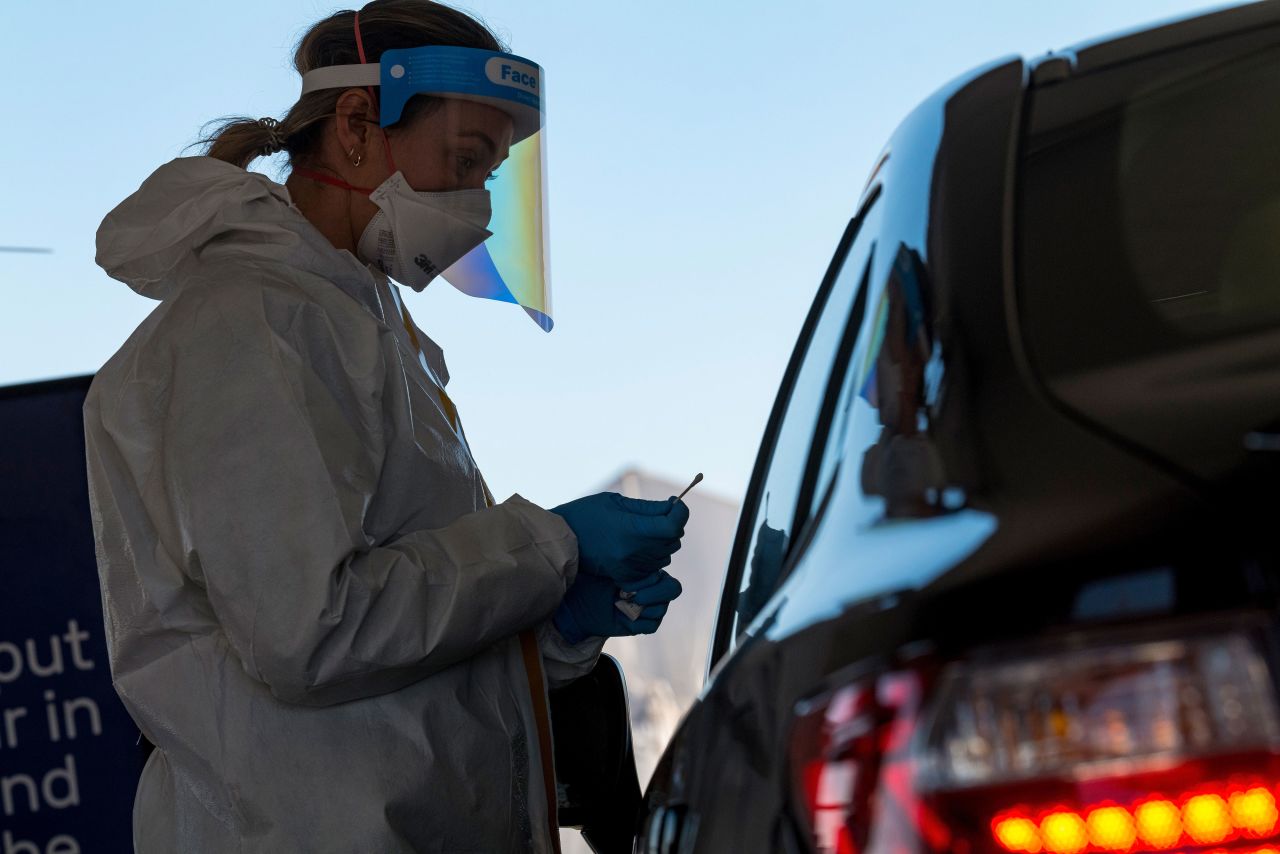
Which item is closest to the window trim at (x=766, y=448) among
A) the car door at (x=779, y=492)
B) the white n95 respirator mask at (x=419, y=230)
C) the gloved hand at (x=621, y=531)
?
the car door at (x=779, y=492)

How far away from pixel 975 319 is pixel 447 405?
1232mm

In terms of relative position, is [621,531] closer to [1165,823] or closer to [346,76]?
[346,76]

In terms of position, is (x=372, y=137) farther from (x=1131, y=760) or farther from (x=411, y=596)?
(x=1131, y=760)

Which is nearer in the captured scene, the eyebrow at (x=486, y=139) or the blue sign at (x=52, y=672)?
the eyebrow at (x=486, y=139)

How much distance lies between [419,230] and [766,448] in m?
0.65

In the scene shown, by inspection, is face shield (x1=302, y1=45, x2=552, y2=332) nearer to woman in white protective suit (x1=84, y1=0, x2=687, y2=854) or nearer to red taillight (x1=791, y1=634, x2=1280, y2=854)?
woman in white protective suit (x1=84, y1=0, x2=687, y2=854)

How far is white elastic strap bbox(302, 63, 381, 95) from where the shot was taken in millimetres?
2023

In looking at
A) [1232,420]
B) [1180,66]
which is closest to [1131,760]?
[1232,420]

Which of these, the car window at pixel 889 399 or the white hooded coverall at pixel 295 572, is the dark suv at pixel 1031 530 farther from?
the white hooded coverall at pixel 295 572

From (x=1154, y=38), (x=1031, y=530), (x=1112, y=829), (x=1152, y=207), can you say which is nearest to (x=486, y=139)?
(x=1154, y=38)

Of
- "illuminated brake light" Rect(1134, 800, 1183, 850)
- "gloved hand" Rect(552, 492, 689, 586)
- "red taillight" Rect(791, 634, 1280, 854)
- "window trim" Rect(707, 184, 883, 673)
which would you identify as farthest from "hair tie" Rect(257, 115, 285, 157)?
"illuminated brake light" Rect(1134, 800, 1183, 850)

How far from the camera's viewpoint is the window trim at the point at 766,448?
4.91 ft

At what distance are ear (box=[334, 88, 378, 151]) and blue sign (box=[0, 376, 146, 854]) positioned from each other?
131 cm

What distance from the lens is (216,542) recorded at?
155 centimetres
